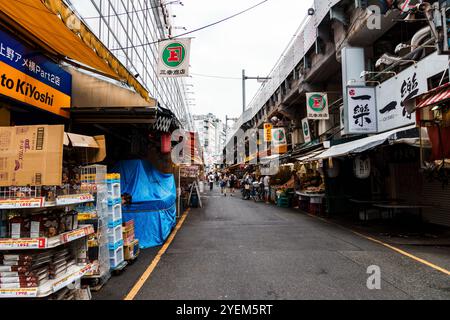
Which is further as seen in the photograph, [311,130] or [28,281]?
[311,130]

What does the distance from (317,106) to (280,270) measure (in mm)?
11697

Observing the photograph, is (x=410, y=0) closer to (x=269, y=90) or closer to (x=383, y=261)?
(x=383, y=261)

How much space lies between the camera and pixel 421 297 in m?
4.52

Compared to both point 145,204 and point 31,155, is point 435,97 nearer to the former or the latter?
point 145,204

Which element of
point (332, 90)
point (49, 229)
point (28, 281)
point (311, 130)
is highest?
point (332, 90)

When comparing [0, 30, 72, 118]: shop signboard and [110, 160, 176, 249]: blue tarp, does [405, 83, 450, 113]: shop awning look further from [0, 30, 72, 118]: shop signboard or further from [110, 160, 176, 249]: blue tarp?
[0, 30, 72, 118]: shop signboard

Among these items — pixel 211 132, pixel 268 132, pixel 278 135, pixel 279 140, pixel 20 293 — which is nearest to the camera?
pixel 20 293

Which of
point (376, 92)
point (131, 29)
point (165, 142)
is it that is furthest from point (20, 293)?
point (131, 29)

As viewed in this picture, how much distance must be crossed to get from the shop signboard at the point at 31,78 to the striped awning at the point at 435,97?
8620 millimetres

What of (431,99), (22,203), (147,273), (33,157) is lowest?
(147,273)

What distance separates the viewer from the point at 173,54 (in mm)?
9727

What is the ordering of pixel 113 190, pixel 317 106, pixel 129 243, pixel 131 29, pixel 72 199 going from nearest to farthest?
pixel 72 199
pixel 113 190
pixel 129 243
pixel 131 29
pixel 317 106

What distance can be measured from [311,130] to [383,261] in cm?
1467
